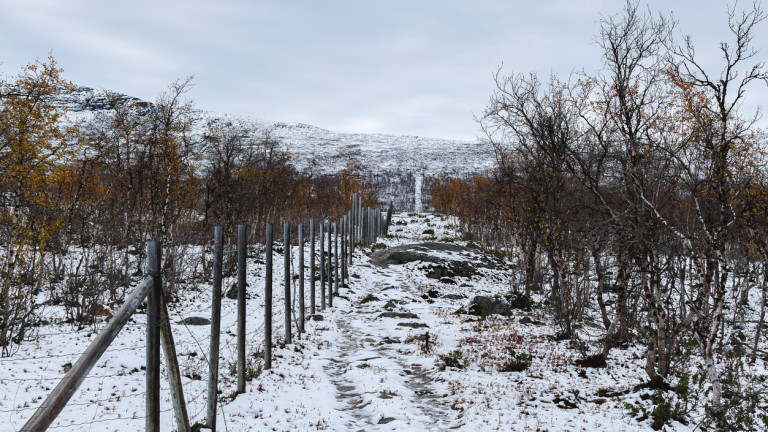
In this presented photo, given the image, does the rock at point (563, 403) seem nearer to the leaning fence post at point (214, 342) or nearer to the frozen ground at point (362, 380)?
the frozen ground at point (362, 380)

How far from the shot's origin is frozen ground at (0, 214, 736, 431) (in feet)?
19.9

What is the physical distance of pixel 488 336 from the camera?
38.8ft

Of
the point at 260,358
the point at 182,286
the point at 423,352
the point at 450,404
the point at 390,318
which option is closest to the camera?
the point at 450,404

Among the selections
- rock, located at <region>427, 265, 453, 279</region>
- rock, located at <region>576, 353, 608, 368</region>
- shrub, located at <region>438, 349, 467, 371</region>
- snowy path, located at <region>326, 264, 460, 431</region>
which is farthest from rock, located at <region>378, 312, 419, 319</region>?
rock, located at <region>427, 265, 453, 279</region>

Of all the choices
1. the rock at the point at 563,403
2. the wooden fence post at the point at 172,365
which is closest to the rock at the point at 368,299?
the rock at the point at 563,403

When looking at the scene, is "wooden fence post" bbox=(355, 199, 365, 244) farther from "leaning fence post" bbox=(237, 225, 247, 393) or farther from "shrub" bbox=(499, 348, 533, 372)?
"leaning fence post" bbox=(237, 225, 247, 393)

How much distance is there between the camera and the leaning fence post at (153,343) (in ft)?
12.3

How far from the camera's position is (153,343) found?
12.5 ft

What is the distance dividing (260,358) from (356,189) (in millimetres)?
46156

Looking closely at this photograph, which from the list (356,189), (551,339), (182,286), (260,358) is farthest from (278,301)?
(356,189)

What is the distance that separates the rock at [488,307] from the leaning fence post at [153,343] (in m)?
12.4

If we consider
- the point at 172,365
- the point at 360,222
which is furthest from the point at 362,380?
the point at 360,222

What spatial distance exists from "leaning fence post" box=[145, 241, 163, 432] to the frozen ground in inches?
35.0

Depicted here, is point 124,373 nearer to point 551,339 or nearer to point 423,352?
point 423,352
